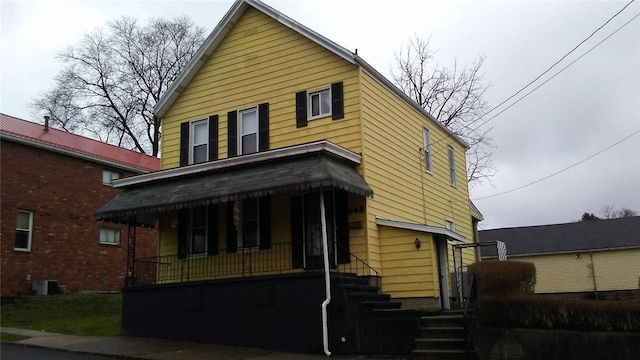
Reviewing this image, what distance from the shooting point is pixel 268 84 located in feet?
55.1

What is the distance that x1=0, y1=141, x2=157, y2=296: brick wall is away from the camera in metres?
22.4

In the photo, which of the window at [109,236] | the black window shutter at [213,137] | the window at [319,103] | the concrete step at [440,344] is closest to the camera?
the concrete step at [440,344]

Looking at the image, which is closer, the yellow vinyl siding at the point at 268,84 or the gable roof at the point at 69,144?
the yellow vinyl siding at the point at 268,84

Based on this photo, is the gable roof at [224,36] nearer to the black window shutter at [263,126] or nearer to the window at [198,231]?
the black window shutter at [263,126]

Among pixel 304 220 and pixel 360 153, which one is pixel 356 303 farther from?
pixel 360 153

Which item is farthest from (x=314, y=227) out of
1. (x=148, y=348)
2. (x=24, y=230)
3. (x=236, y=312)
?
(x=24, y=230)

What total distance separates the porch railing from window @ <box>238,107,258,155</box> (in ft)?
9.97

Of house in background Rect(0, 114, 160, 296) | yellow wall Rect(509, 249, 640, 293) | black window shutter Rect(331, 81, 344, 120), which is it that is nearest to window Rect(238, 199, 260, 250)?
black window shutter Rect(331, 81, 344, 120)

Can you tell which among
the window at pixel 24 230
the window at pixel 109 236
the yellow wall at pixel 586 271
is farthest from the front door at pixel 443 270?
the yellow wall at pixel 586 271

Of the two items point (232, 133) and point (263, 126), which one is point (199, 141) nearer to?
point (232, 133)

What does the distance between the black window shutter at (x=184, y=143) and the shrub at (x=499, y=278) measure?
32.5 feet

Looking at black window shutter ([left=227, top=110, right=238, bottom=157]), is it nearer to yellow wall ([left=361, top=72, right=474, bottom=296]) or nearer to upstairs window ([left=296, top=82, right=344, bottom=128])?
upstairs window ([left=296, top=82, right=344, bottom=128])

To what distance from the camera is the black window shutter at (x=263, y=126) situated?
1650 centimetres

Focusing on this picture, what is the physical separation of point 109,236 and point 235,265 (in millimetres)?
13158
